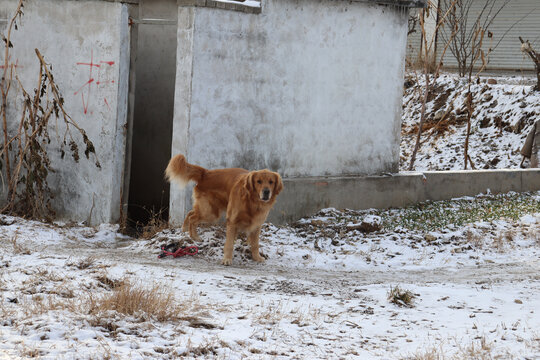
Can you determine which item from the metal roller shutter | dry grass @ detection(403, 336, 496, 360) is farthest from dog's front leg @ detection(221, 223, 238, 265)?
the metal roller shutter

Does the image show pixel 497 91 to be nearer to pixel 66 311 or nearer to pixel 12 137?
pixel 12 137

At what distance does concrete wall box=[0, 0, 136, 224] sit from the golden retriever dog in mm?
1550

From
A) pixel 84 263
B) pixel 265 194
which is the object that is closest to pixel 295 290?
pixel 265 194

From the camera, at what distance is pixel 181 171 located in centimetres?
795

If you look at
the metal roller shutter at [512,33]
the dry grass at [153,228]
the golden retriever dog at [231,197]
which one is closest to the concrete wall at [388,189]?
the dry grass at [153,228]

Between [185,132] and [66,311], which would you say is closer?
[66,311]

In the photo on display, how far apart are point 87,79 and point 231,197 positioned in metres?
2.99

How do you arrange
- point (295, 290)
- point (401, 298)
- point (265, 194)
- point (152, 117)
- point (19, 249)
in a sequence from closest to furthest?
point (401, 298), point (295, 290), point (19, 249), point (265, 194), point (152, 117)

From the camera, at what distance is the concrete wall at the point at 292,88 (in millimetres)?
8938

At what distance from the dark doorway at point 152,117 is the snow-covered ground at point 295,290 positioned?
1.57 m

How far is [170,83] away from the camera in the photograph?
10594 mm

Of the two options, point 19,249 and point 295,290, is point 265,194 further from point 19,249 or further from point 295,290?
point 19,249

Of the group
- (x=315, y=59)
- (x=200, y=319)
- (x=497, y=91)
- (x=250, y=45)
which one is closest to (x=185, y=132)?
(x=250, y=45)

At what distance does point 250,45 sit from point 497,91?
39.8ft
